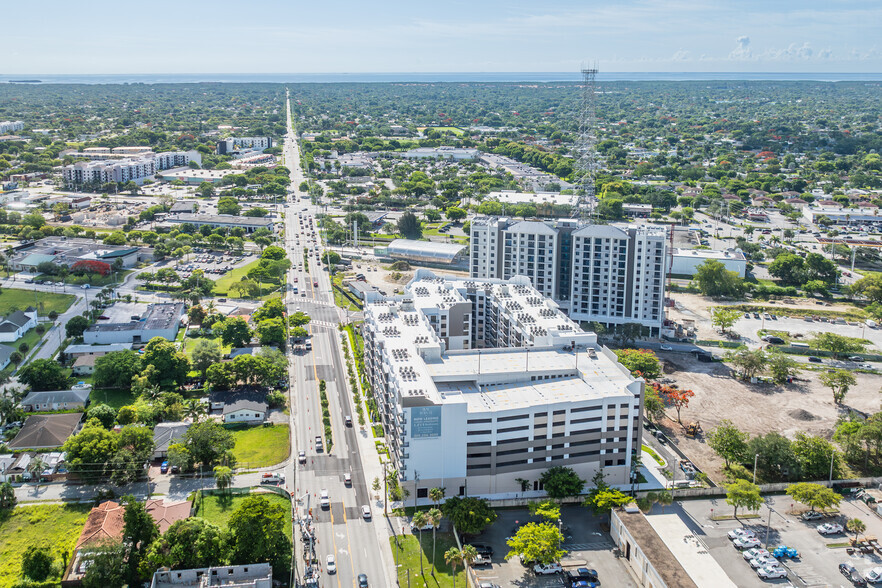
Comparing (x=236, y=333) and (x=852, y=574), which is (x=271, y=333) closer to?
(x=236, y=333)

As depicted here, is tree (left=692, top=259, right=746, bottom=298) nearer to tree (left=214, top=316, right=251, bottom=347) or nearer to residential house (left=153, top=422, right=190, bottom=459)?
tree (left=214, top=316, right=251, bottom=347)

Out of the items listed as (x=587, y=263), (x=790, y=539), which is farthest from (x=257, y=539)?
(x=587, y=263)

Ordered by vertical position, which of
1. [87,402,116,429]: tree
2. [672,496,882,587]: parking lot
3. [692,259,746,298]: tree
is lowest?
[672,496,882,587]: parking lot

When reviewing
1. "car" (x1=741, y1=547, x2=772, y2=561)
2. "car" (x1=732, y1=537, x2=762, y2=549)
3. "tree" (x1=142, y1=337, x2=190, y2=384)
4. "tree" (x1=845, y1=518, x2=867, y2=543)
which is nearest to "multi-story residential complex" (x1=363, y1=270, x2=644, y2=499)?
"car" (x1=732, y1=537, x2=762, y2=549)

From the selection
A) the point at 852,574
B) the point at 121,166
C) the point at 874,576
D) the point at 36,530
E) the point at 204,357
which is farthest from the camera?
the point at 121,166

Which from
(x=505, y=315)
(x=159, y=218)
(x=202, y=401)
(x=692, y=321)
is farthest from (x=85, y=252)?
(x=692, y=321)

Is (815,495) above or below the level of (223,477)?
below

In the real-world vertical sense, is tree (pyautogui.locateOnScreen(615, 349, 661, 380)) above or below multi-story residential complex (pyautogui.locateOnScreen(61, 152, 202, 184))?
below
